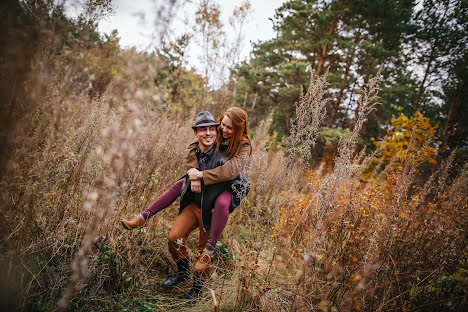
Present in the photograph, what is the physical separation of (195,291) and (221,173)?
42.7 inches

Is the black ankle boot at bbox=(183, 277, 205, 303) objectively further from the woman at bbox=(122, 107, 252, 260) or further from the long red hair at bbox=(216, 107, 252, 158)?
the long red hair at bbox=(216, 107, 252, 158)

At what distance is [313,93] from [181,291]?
6.86 feet

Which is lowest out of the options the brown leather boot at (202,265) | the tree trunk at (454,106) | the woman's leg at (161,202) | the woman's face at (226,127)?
the brown leather boot at (202,265)

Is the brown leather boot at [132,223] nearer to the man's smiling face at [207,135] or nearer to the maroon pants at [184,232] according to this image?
the maroon pants at [184,232]

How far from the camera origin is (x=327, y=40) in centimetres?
859

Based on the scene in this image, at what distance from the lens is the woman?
2.05 m

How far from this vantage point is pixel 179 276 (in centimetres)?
211

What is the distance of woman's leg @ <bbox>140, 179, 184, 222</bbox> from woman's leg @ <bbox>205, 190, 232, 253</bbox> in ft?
1.60

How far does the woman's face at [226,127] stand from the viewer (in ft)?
7.57

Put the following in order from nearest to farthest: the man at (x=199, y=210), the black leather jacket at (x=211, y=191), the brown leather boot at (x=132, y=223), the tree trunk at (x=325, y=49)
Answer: the brown leather boot at (x=132, y=223)
the man at (x=199, y=210)
the black leather jacket at (x=211, y=191)
the tree trunk at (x=325, y=49)

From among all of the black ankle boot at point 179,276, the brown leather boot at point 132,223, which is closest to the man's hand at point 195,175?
the brown leather boot at point 132,223

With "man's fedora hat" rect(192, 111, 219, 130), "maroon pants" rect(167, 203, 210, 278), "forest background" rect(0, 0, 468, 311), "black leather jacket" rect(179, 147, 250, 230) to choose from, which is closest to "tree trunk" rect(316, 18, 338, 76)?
"forest background" rect(0, 0, 468, 311)

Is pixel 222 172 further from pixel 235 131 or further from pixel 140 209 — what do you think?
pixel 140 209

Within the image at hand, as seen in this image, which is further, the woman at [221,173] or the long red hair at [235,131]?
the long red hair at [235,131]
